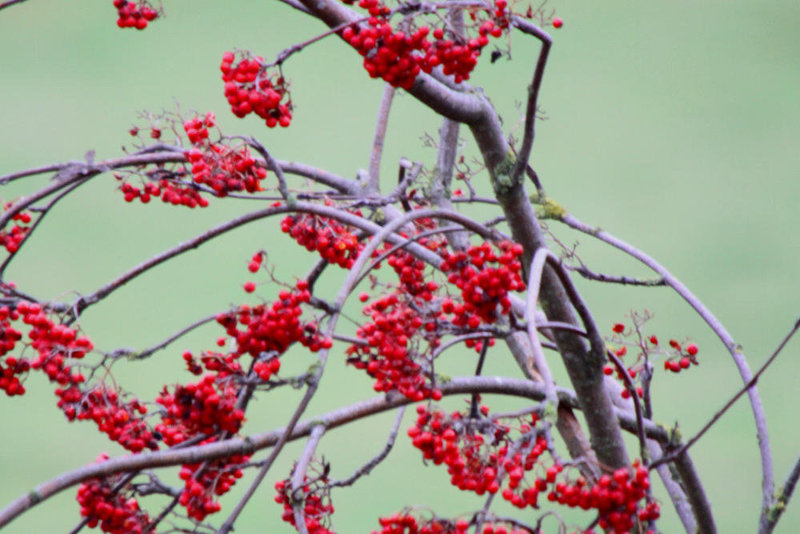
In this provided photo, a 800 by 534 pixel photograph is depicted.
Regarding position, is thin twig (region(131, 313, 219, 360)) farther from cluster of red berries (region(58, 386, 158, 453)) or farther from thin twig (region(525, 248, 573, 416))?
thin twig (region(525, 248, 573, 416))

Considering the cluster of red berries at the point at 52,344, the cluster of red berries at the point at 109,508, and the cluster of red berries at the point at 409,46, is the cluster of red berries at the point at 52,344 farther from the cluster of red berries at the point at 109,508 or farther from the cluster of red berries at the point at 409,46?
the cluster of red berries at the point at 409,46

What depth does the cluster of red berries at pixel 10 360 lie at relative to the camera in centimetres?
149

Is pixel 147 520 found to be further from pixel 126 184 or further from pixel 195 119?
pixel 126 184

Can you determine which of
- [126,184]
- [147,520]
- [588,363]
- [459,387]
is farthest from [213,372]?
[126,184]

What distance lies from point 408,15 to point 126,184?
822 millimetres

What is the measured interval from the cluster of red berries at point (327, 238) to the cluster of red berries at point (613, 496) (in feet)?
1.91

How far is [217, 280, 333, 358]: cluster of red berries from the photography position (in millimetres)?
1270

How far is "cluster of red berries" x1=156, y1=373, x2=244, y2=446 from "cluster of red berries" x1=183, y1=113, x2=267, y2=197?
337 mm

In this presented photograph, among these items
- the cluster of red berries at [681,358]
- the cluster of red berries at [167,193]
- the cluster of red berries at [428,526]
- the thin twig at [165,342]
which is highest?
the cluster of red berries at [167,193]

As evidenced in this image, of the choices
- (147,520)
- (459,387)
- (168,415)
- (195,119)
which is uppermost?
(195,119)

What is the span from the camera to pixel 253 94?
1.44 m

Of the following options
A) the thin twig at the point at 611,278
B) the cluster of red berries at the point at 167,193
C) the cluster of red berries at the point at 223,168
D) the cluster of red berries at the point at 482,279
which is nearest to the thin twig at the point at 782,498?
the thin twig at the point at 611,278

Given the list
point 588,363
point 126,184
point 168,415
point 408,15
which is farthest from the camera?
point 126,184

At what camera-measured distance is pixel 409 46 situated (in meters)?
1.33
